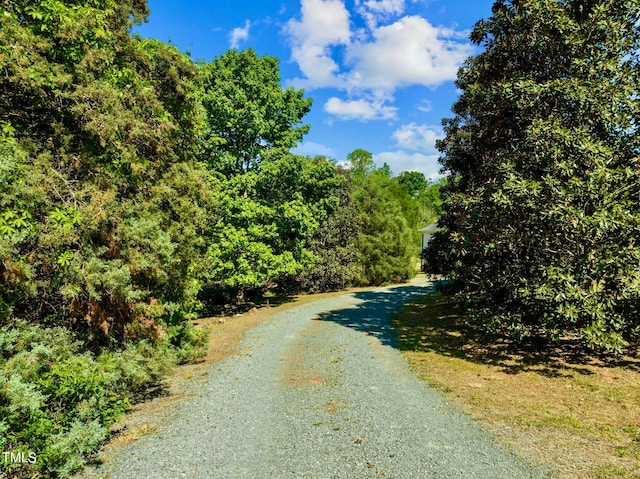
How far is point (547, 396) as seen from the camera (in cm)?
723

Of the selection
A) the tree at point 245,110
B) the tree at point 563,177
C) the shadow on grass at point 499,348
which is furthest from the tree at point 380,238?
the tree at point 563,177

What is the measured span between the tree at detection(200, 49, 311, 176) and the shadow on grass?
1024cm

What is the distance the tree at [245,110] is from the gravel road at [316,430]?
1021 centimetres

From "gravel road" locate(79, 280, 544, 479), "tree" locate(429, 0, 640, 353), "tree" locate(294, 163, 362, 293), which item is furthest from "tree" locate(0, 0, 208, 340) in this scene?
"tree" locate(294, 163, 362, 293)

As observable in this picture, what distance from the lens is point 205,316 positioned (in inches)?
760

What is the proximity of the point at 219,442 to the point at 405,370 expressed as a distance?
16.4 feet

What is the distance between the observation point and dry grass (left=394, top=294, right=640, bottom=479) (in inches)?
202

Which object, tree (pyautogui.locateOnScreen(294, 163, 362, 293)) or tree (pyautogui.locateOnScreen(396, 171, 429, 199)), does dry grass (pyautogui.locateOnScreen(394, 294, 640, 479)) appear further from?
tree (pyautogui.locateOnScreen(396, 171, 429, 199))

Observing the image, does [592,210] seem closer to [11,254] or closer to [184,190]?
[184,190]

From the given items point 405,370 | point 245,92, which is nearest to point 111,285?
point 405,370

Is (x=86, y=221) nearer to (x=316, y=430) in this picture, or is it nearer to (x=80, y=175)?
(x=80, y=175)

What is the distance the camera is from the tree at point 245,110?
1661 centimetres

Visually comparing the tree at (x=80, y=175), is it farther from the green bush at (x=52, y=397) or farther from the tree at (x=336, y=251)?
the tree at (x=336, y=251)

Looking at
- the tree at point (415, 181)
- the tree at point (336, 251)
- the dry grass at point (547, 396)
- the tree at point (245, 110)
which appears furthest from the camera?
the tree at point (415, 181)
